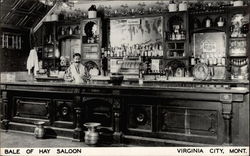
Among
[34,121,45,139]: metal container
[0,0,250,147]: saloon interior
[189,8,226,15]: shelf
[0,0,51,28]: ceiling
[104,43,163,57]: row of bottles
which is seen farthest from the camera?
[0,0,51,28]: ceiling

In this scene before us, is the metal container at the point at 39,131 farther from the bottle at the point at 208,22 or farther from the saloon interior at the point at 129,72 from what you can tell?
the bottle at the point at 208,22

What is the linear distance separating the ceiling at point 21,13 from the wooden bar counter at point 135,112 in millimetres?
2731

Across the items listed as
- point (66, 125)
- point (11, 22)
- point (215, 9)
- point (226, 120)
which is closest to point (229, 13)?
point (215, 9)

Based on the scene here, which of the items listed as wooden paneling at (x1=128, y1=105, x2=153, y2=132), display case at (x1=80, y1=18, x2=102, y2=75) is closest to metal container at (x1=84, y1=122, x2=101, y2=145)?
wooden paneling at (x1=128, y1=105, x2=153, y2=132)

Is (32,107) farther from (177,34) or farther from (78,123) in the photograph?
(177,34)

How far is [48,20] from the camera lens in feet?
25.4

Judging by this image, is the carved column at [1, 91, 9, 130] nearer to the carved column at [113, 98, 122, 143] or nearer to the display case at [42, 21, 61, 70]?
the carved column at [113, 98, 122, 143]

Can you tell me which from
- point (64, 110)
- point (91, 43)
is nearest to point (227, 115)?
point (64, 110)

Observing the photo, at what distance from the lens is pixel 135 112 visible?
13.6 ft

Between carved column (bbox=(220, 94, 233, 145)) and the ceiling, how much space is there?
5304 millimetres

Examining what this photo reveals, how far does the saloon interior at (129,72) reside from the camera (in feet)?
12.6

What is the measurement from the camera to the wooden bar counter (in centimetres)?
362

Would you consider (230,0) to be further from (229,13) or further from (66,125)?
(66,125)

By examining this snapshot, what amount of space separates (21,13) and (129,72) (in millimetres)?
2995
